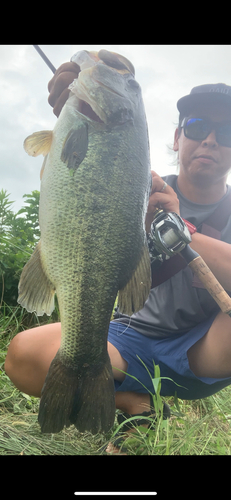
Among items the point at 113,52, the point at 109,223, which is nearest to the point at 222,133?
the point at 113,52

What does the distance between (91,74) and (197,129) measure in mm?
801

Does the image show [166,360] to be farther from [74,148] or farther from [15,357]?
[74,148]

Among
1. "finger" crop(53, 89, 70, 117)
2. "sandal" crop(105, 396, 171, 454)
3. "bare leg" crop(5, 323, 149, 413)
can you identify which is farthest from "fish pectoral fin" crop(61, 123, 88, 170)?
"sandal" crop(105, 396, 171, 454)

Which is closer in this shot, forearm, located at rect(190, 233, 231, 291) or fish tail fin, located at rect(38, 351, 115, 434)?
fish tail fin, located at rect(38, 351, 115, 434)

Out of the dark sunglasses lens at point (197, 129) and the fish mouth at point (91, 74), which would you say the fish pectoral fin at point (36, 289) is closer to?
the fish mouth at point (91, 74)

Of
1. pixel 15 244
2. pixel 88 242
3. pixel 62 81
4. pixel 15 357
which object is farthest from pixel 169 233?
pixel 15 244

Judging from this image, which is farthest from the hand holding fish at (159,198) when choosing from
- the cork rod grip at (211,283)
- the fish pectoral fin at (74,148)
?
the fish pectoral fin at (74,148)

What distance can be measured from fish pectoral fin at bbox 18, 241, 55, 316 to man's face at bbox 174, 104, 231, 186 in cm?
105

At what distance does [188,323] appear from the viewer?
67.7 inches

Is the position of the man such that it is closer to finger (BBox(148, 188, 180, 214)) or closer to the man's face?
the man's face

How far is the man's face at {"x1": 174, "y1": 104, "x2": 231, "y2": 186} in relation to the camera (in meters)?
1.70

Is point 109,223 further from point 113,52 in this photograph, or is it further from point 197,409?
point 197,409

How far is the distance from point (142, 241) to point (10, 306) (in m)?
1.45
